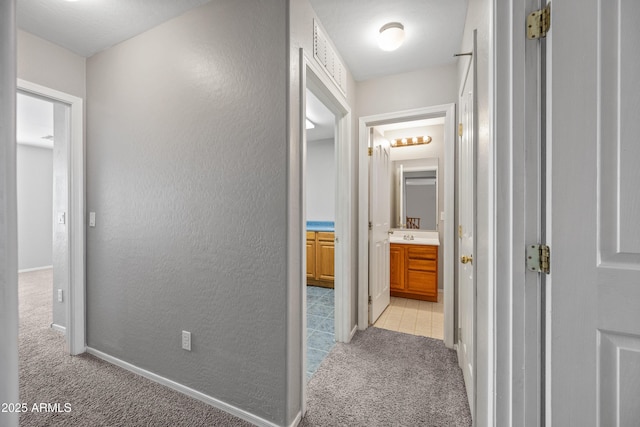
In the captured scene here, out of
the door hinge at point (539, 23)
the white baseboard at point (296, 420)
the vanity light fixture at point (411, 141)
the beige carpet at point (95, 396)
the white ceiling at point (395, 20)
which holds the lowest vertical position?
the beige carpet at point (95, 396)

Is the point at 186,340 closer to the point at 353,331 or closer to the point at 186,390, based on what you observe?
the point at 186,390

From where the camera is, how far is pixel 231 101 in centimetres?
147

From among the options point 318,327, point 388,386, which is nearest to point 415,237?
point 318,327

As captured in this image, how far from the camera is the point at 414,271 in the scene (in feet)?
10.7

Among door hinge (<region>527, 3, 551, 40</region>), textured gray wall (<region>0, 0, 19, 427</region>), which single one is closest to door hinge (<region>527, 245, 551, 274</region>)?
door hinge (<region>527, 3, 551, 40</region>)

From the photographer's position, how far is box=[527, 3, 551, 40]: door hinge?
83 cm

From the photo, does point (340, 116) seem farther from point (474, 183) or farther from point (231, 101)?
point (474, 183)

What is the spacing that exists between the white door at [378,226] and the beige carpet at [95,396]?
1.63 meters

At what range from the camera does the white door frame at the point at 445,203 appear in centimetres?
217

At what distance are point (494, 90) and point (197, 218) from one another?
5.38 feet

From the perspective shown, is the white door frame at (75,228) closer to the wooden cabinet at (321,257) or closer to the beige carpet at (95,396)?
the beige carpet at (95,396)

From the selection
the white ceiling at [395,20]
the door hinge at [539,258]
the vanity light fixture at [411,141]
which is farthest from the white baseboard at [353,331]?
the vanity light fixture at [411,141]

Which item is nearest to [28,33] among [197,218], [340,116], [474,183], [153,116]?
[153,116]
